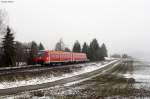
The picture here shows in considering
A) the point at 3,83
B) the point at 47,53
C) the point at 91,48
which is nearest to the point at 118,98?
the point at 3,83

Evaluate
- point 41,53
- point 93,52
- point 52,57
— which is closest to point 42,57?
point 41,53

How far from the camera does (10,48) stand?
1999 inches

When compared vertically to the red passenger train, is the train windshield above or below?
above

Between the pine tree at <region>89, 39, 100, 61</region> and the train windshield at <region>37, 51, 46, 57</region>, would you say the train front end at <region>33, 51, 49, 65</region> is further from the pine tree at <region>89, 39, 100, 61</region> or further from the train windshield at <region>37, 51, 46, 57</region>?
the pine tree at <region>89, 39, 100, 61</region>

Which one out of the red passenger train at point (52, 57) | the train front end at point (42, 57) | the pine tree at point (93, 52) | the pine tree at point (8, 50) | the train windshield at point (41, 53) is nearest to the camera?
the train front end at point (42, 57)

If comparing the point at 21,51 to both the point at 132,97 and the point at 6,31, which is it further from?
the point at 132,97

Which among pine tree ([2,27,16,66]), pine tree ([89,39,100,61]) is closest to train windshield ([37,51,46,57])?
pine tree ([2,27,16,66])

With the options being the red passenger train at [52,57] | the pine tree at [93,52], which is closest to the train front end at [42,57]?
the red passenger train at [52,57]

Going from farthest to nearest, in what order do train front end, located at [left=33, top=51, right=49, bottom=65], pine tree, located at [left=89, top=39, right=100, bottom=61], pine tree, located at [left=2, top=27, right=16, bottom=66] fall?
pine tree, located at [left=89, top=39, right=100, bottom=61], pine tree, located at [left=2, top=27, right=16, bottom=66], train front end, located at [left=33, top=51, right=49, bottom=65]

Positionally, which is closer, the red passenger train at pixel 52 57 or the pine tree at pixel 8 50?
the red passenger train at pixel 52 57

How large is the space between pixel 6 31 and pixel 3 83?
107 ft

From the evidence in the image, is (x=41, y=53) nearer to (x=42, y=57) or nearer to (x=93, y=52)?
(x=42, y=57)

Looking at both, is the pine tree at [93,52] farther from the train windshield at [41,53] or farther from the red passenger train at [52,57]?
the train windshield at [41,53]

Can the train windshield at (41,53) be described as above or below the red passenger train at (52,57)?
above
